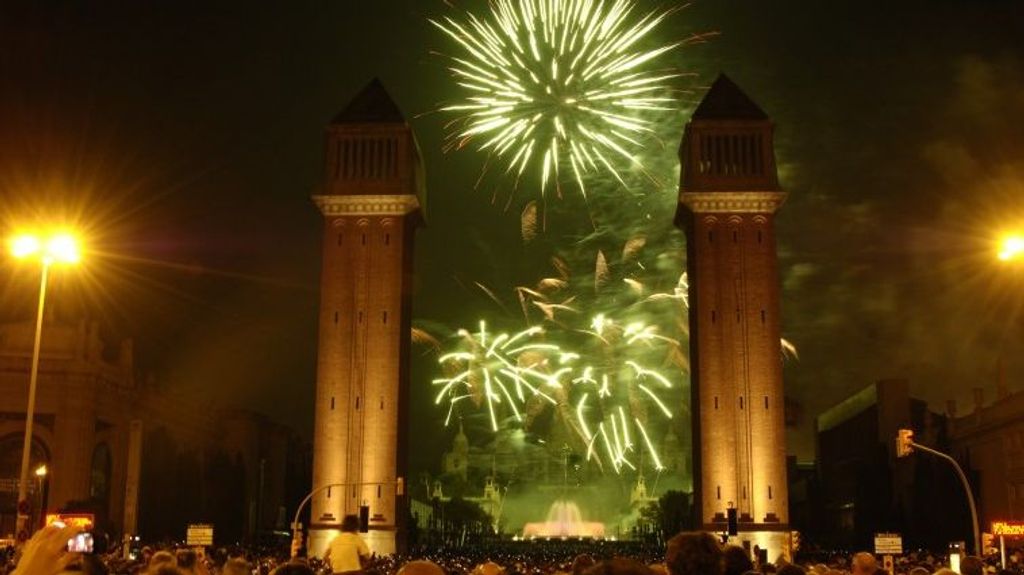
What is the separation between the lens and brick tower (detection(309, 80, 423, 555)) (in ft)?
222

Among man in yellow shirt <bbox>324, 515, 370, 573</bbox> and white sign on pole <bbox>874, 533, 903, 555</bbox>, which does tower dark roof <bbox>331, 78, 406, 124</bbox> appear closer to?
white sign on pole <bbox>874, 533, 903, 555</bbox>

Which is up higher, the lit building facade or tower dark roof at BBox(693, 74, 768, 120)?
tower dark roof at BBox(693, 74, 768, 120)

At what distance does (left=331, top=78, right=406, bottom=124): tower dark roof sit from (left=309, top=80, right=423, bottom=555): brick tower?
0.32ft

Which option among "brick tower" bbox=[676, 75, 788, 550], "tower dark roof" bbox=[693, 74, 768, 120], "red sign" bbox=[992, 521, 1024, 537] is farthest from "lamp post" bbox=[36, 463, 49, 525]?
"red sign" bbox=[992, 521, 1024, 537]

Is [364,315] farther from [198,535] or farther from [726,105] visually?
[198,535]

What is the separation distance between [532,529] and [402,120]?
62484 mm

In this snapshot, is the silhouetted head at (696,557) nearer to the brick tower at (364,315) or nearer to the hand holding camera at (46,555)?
the hand holding camera at (46,555)

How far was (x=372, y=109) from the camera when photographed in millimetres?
74062

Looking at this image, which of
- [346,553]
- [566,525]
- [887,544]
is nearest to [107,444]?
[887,544]

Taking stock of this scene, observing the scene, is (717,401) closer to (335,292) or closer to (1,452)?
(335,292)

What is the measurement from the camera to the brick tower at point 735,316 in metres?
66.6

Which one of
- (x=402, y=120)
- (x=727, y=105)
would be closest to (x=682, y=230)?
(x=727, y=105)

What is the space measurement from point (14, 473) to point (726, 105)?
1901 inches

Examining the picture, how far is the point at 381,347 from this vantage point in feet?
229
